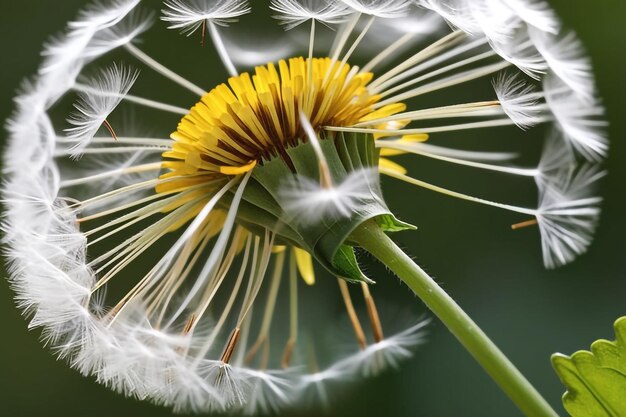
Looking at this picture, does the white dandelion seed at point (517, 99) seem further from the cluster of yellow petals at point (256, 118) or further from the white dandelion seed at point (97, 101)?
the white dandelion seed at point (97, 101)

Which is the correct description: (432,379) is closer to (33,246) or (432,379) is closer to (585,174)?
(585,174)

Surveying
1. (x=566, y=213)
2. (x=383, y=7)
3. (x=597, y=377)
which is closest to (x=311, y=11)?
(x=383, y=7)

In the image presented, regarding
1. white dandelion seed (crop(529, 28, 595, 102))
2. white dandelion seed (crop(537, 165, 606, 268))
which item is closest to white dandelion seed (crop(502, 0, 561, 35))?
white dandelion seed (crop(529, 28, 595, 102))

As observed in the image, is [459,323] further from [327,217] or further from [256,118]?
[256,118]

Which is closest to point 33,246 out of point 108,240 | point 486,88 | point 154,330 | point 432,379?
point 154,330

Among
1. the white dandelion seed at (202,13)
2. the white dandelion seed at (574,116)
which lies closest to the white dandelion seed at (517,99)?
the white dandelion seed at (574,116)

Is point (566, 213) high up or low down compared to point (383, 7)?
down
